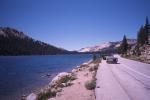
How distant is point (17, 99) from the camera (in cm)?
2089

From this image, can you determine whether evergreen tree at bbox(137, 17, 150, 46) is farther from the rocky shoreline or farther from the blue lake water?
the rocky shoreline

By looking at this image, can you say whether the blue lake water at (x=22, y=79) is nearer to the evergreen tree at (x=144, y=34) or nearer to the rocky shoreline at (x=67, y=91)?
the rocky shoreline at (x=67, y=91)

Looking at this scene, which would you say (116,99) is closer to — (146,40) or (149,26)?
(146,40)

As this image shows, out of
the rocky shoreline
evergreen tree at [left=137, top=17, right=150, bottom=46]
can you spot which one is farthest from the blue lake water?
evergreen tree at [left=137, top=17, right=150, bottom=46]

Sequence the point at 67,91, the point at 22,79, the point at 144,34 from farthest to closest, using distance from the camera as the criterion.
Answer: the point at 144,34
the point at 22,79
the point at 67,91

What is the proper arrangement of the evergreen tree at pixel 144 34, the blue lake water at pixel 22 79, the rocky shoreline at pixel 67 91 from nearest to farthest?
1. the rocky shoreline at pixel 67 91
2. the blue lake water at pixel 22 79
3. the evergreen tree at pixel 144 34

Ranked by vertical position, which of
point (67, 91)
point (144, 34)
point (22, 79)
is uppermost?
point (144, 34)

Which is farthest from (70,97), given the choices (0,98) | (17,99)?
(0,98)

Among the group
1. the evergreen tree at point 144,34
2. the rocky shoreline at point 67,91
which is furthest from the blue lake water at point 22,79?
the evergreen tree at point 144,34

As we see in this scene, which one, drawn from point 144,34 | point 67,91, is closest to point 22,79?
point 67,91

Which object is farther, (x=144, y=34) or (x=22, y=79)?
(x=144, y=34)

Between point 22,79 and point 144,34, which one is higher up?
point 144,34

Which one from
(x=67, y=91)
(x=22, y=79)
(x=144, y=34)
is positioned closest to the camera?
(x=67, y=91)

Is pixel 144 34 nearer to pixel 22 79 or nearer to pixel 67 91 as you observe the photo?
pixel 22 79
